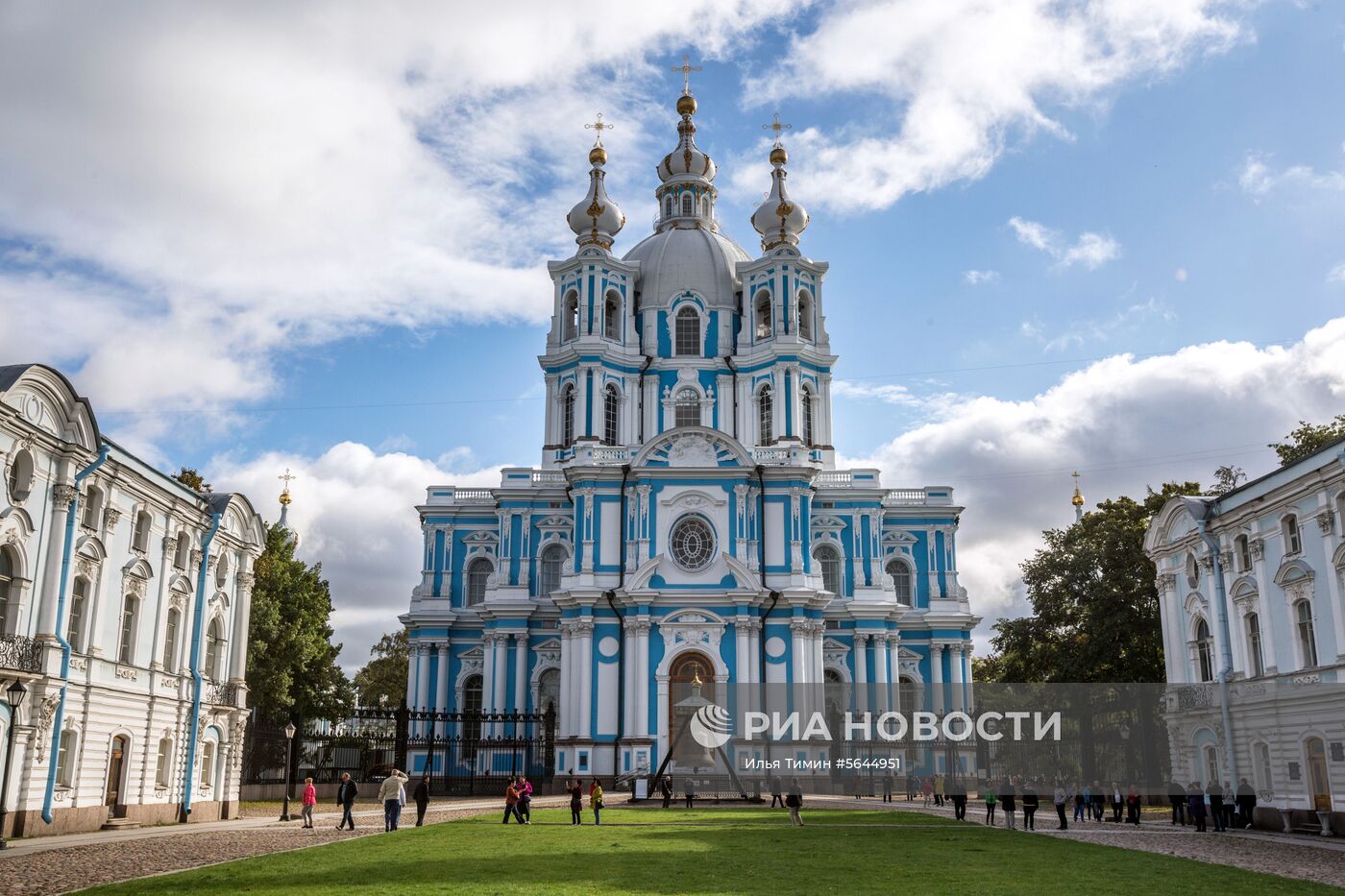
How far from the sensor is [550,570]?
161 feet

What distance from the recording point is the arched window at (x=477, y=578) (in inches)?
1972

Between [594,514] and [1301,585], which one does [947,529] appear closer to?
[594,514]

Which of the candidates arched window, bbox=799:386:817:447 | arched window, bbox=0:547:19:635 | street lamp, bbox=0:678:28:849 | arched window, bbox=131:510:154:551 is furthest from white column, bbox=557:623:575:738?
arched window, bbox=0:547:19:635

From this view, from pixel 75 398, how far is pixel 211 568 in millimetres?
8669

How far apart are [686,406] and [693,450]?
917cm

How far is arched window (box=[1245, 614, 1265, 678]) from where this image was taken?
29.4 m

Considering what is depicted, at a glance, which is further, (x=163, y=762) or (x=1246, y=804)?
(x=163, y=762)

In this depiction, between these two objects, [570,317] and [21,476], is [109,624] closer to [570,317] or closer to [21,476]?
[21,476]

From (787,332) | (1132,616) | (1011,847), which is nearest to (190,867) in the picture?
(1011,847)

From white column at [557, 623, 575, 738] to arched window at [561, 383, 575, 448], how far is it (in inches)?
462

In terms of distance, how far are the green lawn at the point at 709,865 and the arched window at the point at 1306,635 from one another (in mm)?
7984

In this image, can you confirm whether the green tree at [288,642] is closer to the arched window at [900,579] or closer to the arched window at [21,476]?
the arched window at [21,476]

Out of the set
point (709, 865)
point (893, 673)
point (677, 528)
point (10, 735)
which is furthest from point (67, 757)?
point (893, 673)

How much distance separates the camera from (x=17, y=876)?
52.2 feet
